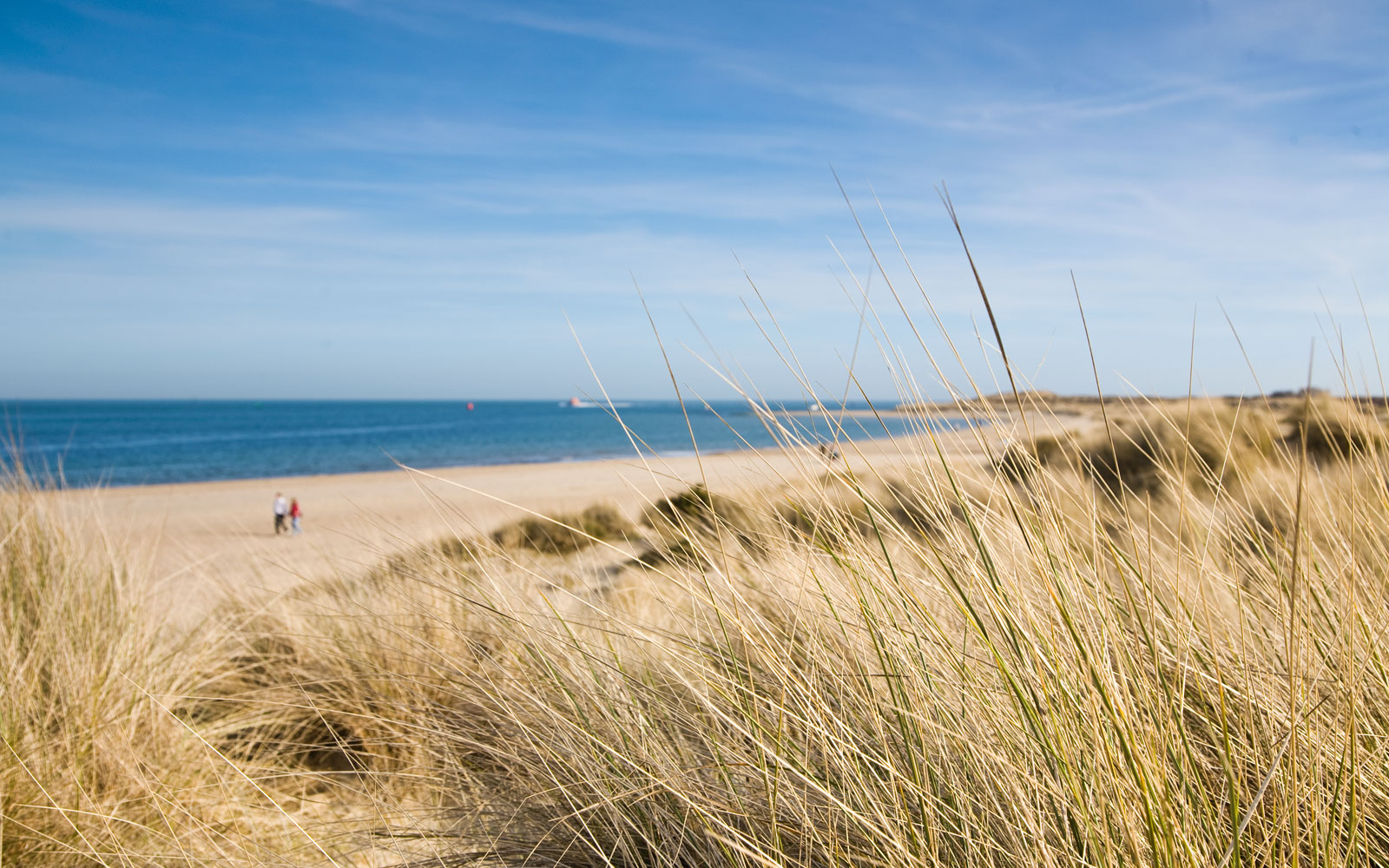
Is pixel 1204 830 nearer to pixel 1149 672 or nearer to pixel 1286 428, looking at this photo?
pixel 1149 672

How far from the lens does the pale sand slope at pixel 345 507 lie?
5.36 ft

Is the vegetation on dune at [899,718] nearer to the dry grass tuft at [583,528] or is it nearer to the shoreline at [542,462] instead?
the shoreline at [542,462]

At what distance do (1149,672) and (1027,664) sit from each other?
0.38 m

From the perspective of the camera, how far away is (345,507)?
56.7 feet

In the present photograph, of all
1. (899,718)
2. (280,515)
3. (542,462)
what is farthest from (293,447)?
(899,718)

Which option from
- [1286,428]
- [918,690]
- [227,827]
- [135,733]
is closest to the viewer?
[918,690]

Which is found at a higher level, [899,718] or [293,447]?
[899,718]

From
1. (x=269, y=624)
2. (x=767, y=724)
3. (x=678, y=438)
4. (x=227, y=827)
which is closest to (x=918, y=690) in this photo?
(x=767, y=724)

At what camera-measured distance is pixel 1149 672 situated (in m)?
1.20

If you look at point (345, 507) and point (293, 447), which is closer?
Answer: point (345, 507)

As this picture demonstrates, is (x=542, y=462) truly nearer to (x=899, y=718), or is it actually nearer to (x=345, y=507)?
(x=345, y=507)

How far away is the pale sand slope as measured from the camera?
5.36 ft

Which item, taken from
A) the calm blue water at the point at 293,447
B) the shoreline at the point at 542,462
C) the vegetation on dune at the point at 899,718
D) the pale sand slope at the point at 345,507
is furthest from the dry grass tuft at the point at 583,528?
the calm blue water at the point at 293,447

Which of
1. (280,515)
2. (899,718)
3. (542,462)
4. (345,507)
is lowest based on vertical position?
(345,507)
